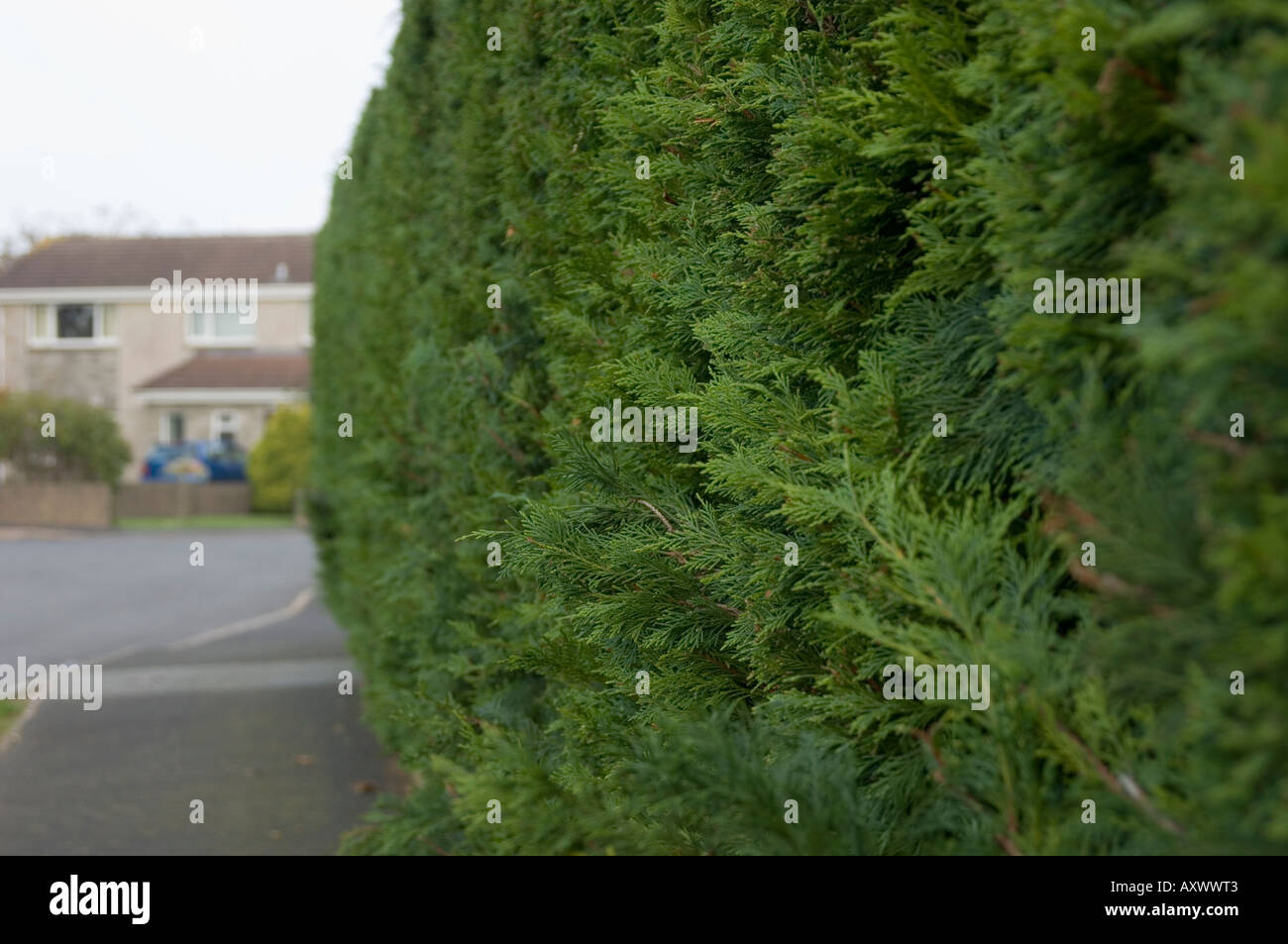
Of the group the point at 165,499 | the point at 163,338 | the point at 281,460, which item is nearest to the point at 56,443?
the point at 165,499

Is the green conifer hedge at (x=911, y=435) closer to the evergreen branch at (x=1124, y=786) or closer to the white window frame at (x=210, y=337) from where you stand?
the evergreen branch at (x=1124, y=786)

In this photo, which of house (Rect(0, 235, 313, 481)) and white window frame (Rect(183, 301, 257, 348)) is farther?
white window frame (Rect(183, 301, 257, 348))

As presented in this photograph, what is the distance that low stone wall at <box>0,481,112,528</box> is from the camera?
Answer: 30.4 metres

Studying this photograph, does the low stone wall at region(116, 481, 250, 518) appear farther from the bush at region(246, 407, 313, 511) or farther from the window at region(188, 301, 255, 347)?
the window at region(188, 301, 255, 347)

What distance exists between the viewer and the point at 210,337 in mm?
43781

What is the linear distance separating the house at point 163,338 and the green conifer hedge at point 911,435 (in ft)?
132

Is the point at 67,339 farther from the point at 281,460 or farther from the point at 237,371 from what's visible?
the point at 281,460

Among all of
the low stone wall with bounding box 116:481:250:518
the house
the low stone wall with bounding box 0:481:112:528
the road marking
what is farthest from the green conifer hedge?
the house

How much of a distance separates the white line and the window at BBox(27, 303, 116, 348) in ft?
102

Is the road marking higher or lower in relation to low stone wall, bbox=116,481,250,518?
lower

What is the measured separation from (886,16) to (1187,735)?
1.16 meters

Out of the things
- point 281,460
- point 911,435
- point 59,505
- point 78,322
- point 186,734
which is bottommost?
point 186,734

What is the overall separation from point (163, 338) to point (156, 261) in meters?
3.24
